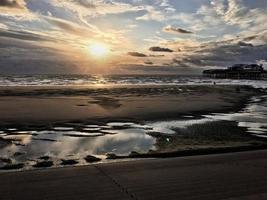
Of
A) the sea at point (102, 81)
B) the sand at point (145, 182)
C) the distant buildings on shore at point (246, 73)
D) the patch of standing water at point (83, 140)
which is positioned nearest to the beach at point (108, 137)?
the patch of standing water at point (83, 140)

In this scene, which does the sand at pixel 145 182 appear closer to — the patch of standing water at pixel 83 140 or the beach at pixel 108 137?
the beach at pixel 108 137

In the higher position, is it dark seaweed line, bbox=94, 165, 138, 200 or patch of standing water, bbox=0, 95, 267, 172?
dark seaweed line, bbox=94, 165, 138, 200

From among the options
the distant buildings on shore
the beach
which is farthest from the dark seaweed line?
the distant buildings on shore

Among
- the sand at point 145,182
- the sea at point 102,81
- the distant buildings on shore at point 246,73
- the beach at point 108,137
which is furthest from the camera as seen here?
the distant buildings on shore at point 246,73

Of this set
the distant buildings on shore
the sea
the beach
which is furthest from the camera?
the distant buildings on shore

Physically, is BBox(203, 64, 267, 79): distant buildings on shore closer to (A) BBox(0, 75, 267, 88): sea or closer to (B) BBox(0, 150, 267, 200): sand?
(A) BBox(0, 75, 267, 88): sea

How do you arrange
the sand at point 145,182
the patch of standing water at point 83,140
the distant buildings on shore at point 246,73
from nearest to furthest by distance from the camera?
the sand at point 145,182, the patch of standing water at point 83,140, the distant buildings on shore at point 246,73

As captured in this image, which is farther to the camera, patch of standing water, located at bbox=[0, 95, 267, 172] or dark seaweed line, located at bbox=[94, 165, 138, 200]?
patch of standing water, located at bbox=[0, 95, 267, 172]

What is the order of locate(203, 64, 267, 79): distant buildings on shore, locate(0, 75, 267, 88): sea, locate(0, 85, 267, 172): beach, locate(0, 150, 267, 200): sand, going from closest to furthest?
1. locate(0, 150, 267, 200): sand
2. locate(0, 85, 267, 172): beach
3. locate(0, 75, 267, 88): sea
4. locate(203, 64, 267, 79): distant buildings on shore

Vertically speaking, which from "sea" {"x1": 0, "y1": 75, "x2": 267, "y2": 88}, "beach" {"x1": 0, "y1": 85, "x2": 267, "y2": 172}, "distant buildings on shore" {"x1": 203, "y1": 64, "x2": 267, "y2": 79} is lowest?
"beach" {"x1": 0, "y1": 85, "x2": 267, "y2": 172}

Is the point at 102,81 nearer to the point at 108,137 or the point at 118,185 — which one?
the point at 108,137

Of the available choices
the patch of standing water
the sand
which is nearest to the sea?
the patch of standing water

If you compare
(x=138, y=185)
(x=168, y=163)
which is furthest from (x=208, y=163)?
(x=138, y=185)

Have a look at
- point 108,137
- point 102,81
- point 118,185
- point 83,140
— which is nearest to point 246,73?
point 102,81
